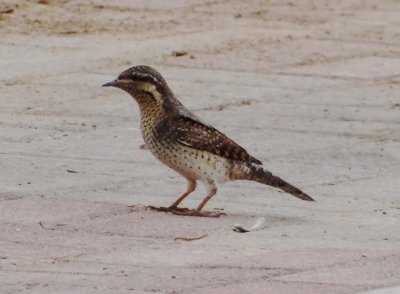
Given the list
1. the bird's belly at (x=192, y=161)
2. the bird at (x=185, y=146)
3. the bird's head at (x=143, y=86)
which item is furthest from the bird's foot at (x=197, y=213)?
the bird's head at (x=143, y=86)

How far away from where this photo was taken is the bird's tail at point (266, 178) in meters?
10.7

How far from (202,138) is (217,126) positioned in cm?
335

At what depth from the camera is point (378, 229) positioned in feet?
33.8

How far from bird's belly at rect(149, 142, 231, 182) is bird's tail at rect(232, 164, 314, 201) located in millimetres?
114

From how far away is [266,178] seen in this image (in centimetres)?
1073

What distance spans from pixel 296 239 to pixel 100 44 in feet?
25.0

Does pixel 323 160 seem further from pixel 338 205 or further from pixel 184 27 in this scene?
pixel 184 27

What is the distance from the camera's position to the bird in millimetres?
10484

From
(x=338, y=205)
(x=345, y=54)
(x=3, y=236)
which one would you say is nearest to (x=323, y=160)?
(x=338, y=205)

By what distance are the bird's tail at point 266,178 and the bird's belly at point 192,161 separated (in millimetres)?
114

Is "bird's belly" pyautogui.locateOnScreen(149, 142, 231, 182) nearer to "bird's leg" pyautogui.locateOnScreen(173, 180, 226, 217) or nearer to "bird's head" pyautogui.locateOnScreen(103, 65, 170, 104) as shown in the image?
"bird's leg" pyautogui.locateOnScreen(173, 180, 226, 217)

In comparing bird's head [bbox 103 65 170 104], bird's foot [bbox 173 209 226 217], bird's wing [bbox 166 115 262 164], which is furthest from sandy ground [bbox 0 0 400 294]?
bird's head [bbox 103 65 170 104]

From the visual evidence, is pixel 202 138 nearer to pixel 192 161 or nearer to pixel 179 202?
pixel 192 161

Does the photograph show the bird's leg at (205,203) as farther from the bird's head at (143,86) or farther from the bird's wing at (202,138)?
the bird's head at (143,86)
